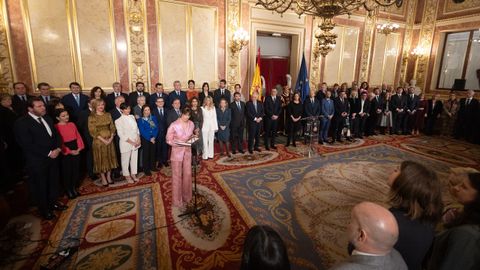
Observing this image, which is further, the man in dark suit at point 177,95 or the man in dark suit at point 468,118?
the man in dark suit at point 468,118

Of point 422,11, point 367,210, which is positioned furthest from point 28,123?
point 422,11

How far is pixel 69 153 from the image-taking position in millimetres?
4344

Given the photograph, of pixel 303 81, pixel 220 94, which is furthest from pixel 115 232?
pixel 303 81

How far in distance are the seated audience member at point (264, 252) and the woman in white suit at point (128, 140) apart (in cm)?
420

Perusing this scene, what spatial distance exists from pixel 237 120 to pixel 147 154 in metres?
2.57

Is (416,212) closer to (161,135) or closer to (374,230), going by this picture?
(374,230)

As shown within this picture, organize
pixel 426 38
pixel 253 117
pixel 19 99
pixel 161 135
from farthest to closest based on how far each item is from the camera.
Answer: pixel 426 38
pixel 253 117
pixel 161 135
pixel 19 99

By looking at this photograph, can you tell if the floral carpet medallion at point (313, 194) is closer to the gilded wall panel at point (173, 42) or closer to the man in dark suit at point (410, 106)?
the man in dark suit at point (410, 106)

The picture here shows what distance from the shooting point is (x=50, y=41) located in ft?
21.0

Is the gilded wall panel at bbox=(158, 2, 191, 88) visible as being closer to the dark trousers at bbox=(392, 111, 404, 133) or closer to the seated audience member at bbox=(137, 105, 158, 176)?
the seated audience member at bbox=(137, 105, 158, 176)

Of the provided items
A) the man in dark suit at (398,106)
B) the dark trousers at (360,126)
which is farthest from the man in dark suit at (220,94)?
the man in dark suit at (398,106)

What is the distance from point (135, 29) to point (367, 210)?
772cm

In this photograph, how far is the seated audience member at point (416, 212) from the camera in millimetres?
1684

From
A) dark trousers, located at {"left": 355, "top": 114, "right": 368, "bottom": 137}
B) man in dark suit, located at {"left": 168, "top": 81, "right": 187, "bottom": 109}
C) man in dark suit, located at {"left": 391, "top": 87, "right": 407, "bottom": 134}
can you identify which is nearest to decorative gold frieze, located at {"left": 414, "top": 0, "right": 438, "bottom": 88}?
man in dark suit, located at {"left": 391, "top": 87, "right": 407, "bottom": 134}
